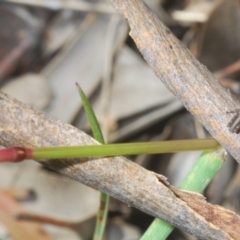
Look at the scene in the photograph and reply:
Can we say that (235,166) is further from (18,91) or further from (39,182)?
(18,91)

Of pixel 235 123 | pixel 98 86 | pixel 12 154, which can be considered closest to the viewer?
pixel 12 154

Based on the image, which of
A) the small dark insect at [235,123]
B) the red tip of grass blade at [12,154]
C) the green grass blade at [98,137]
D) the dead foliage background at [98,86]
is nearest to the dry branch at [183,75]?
the small dark insect at [235,123]

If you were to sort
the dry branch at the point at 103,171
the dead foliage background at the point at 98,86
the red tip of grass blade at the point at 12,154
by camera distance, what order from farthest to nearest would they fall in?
1. the dead foliage background at the point at 98,86
2. the dry branch at the point at 103,171
3. the red tip of grass blade at the point at 12,154

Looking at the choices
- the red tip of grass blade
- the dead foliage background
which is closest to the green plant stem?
the red tip of grass blade

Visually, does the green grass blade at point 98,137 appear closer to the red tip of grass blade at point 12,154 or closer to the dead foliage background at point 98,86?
the red tip of grass blade at point 12,154

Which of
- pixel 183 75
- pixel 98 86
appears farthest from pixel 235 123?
pixel 98 86

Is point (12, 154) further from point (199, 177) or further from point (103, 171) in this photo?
point (199, 177)

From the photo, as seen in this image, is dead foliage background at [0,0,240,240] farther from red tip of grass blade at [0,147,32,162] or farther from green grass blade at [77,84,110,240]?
red tip of grass blade at [0,147,32,162]
